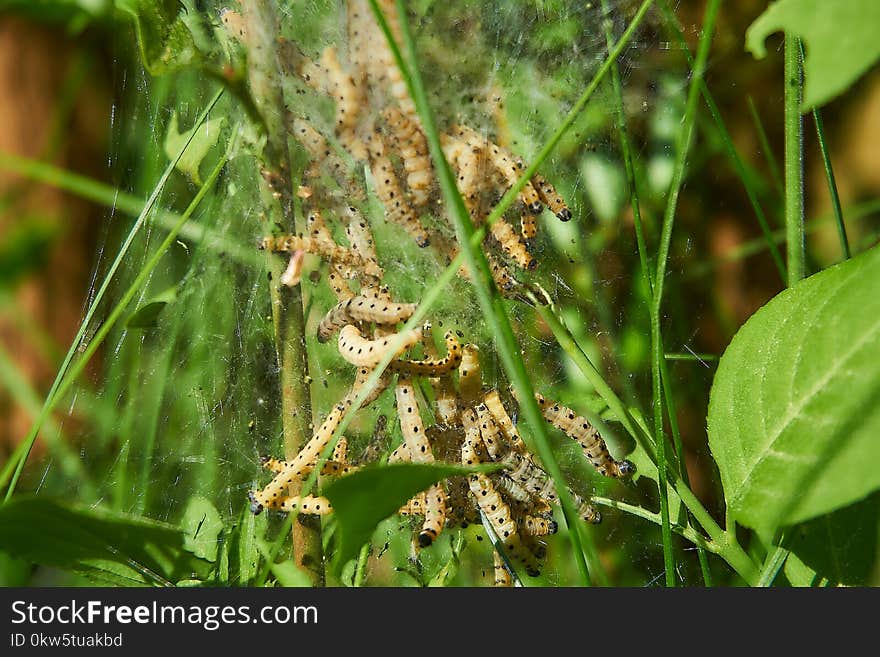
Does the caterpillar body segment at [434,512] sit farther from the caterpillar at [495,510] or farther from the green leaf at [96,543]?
the green leaf at [96,543]

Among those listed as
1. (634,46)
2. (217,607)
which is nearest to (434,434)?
(217,607)

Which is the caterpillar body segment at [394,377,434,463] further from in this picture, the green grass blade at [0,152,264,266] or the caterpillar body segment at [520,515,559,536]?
the green grass blade at [0,152,264,266]

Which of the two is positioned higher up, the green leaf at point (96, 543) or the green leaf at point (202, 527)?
the green leaf at point (202, 527)

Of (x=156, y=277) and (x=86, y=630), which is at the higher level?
(x=156, y=277)

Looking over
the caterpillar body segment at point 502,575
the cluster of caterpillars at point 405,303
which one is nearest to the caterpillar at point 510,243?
the cluster of caterpillars at point 405,303

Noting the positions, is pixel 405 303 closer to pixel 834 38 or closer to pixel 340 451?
pixel 340 451

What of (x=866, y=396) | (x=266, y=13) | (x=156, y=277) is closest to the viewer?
(x=866, y=396)

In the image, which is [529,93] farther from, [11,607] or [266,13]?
[11,607]

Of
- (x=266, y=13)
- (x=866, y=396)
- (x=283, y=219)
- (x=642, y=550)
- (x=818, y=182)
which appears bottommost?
(x=866, y=396)
